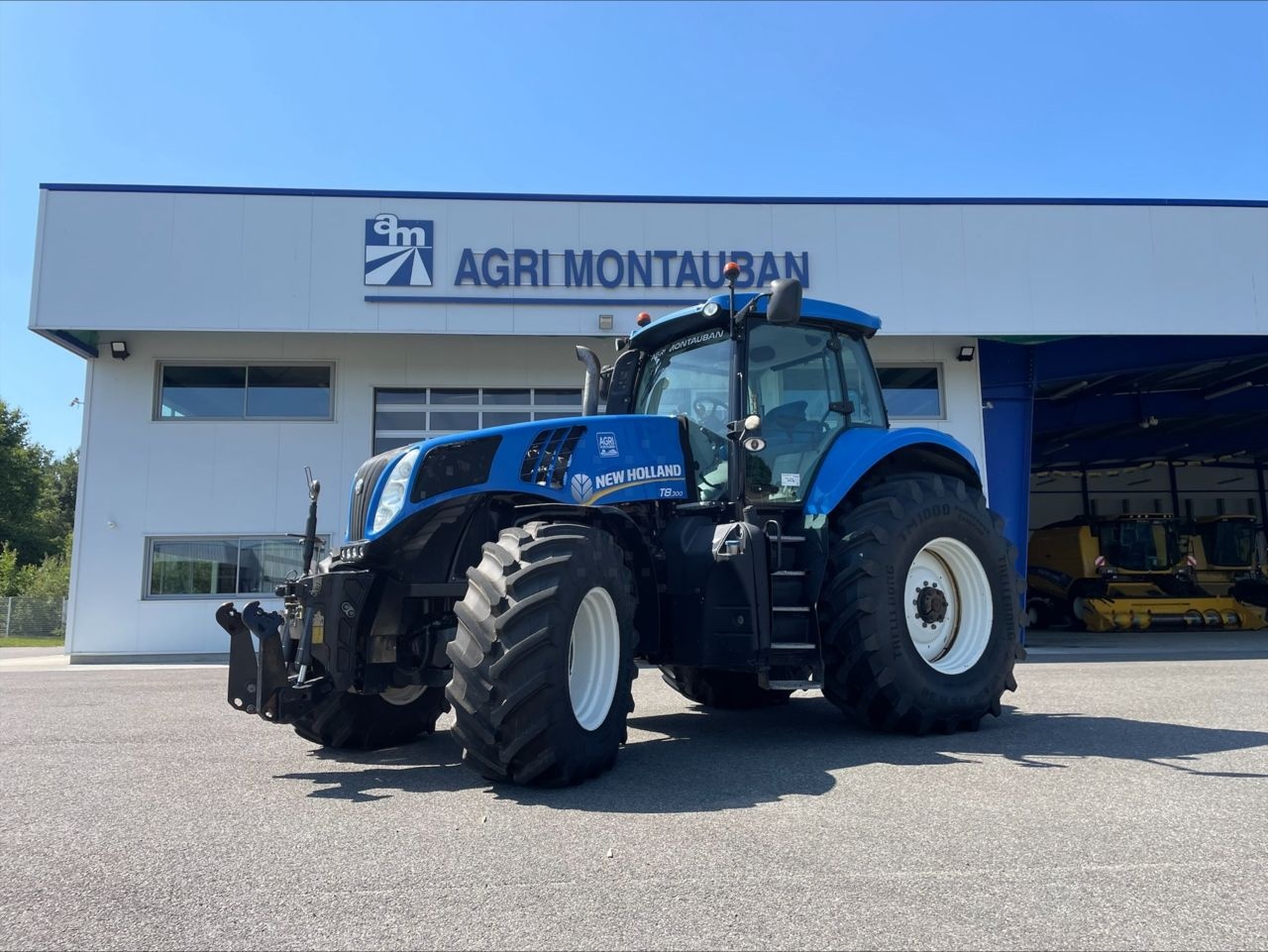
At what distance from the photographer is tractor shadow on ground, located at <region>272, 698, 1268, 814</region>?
168 inches

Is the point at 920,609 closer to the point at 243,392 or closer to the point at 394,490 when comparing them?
the point at 394,490

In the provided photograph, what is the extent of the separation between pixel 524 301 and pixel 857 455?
9704 millimetres

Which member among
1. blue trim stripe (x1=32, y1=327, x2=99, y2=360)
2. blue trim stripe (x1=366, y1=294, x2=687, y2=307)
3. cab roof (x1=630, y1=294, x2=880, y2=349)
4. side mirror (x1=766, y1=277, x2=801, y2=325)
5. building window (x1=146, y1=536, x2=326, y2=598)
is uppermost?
blue trim stripe (x1=366, y1=294, x2=687, y2=307)

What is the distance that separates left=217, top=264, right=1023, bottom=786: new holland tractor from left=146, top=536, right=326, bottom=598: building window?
394 inches

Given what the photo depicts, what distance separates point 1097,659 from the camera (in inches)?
505

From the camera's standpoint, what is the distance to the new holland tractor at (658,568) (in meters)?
4.27

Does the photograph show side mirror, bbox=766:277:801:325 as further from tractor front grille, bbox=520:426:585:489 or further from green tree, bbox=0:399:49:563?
green tree, bbox=0:399:49:563

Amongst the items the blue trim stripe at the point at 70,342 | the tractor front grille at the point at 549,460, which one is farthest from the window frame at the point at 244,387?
the tractor front grille at the point at 549,460

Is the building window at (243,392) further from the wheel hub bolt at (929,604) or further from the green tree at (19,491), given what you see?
the green tree at (19,491)

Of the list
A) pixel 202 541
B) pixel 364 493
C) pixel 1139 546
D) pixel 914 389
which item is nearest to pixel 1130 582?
pixel 1139 546

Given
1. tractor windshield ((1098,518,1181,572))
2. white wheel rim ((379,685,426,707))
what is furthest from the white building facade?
white wheel rim ((379,685,426,707))

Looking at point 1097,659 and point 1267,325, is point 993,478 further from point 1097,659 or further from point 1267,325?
point 1267,325

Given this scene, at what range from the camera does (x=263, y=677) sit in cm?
461

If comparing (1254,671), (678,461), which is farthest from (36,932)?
(1254,671)
